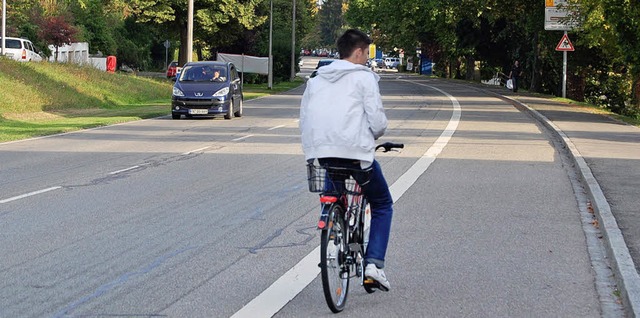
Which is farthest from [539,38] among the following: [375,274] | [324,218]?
[324,218]

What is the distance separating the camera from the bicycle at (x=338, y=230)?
673 cm

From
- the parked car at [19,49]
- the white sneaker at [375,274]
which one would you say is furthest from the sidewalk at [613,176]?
the parked car at [19,49]

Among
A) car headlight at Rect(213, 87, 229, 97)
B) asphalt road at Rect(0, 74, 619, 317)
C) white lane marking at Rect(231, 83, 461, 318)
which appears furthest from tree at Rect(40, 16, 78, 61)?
white lane marking at Rect(231, 83, 461, 318)

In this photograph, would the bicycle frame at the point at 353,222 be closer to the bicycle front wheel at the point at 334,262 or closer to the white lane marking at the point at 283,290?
the bicycle front wheel at the point at 334,262

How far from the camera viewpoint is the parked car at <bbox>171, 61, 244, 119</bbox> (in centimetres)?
3069

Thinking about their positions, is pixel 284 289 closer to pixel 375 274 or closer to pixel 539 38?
pixel 375 274

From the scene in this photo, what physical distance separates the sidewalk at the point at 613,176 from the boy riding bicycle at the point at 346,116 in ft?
6.70

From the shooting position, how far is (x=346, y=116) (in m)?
6.86

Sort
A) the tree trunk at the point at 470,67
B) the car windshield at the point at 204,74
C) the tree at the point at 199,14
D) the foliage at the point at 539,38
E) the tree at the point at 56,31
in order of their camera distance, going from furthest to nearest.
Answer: the tree trunk at the point at 470,67 → the tree at the point at 56,31 → the tree at the point at 199,14 → the foliage at the point at 539,38 → the car windshield at the point at 204,74

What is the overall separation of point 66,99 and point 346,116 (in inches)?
1192

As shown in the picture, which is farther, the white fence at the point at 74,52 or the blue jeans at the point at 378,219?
the white fence at the point at 74,52

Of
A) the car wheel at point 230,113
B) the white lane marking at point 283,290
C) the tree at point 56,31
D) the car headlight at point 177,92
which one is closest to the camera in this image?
the white lane marking at point 283,290

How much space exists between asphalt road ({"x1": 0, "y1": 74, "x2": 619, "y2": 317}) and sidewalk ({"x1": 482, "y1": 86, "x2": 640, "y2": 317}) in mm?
280

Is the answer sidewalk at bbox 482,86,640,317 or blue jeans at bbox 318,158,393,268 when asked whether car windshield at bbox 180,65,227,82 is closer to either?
sidewalk at bbox 482,86,640,317
